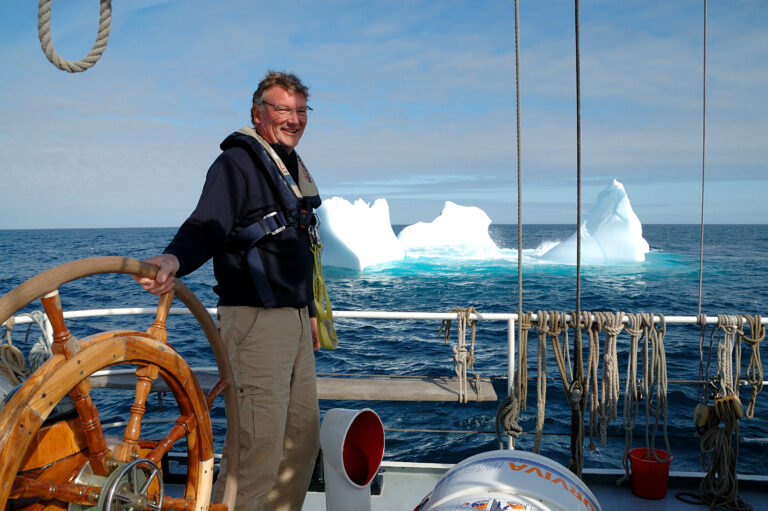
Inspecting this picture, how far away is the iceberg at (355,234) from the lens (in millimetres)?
23281

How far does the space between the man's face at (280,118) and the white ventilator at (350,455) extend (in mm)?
878

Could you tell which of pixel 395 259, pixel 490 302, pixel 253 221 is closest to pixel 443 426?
pixel 253 221

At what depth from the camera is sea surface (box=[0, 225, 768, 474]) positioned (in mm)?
6406

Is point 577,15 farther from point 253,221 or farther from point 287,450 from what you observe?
point 287,450

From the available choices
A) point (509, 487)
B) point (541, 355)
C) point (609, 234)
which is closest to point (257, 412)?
point (509, 487)

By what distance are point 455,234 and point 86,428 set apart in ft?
104

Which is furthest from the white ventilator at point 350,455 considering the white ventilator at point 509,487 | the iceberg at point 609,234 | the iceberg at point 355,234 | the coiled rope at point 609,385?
the iceberg at point 609,234

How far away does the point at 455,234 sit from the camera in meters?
32.5

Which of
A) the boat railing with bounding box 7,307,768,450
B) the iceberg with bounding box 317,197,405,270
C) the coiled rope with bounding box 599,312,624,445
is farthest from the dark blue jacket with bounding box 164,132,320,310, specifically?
the iceberg with bounding box 317,197,405,270

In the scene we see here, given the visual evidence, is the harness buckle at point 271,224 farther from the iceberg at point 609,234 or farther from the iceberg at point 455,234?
the iceberg at point 455,234

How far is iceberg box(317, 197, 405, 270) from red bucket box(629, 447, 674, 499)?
20353mm

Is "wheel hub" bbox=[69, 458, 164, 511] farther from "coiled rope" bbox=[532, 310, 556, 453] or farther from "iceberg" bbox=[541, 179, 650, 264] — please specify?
"iceberg" bbox=[541, 179, 650, 264]

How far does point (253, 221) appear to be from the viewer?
165 cm

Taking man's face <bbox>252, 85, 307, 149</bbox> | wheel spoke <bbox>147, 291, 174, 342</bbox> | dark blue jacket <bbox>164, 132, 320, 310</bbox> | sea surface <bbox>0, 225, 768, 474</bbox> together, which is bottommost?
sea surface <bbox>0, 225, 768, 474</bbox>
